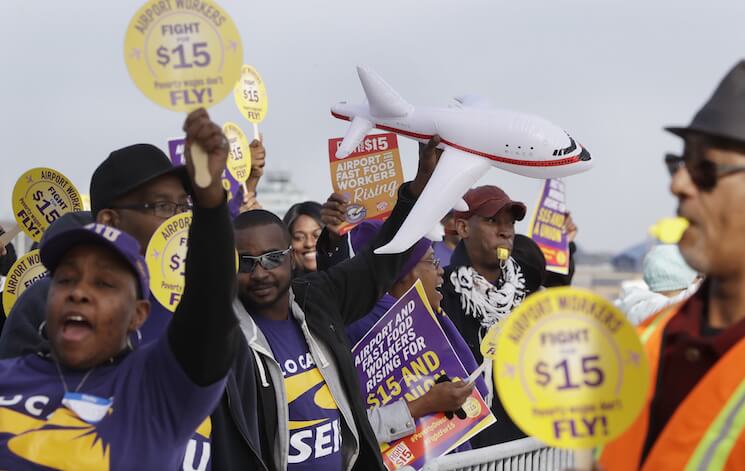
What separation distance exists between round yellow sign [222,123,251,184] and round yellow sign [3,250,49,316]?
140 centimetres

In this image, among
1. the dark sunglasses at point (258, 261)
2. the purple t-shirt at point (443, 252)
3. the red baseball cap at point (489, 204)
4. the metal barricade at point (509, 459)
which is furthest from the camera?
the purple t-shirt at point (443, 252)

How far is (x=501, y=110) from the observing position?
4.64 m

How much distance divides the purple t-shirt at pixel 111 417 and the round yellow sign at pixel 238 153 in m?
3.25

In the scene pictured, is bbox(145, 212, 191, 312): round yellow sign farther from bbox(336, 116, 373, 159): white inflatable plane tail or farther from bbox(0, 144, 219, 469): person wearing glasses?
bbox(336, 116, 373, 159): white inflatable plane tail

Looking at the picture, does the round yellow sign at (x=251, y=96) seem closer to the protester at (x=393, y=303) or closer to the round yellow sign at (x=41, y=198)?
the protester at (x=393, y=303)

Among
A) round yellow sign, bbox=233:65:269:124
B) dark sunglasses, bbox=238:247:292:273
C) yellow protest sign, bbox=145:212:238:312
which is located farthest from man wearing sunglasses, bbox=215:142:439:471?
round yellow sign, bbox=233:65:269:124

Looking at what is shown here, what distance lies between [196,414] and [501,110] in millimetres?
2234

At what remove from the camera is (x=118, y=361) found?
3.01m

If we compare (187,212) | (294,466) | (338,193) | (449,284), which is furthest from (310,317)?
(449,284)

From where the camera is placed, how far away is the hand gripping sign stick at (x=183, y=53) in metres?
2.92

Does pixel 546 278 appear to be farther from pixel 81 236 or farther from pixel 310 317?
pixel 81 236

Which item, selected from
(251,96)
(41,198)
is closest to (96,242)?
(41,198)

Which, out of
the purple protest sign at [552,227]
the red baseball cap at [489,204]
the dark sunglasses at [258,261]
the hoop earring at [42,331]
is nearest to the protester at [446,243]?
the purple protest sign at [552,227]

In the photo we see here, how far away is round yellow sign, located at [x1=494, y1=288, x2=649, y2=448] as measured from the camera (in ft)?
8.12
